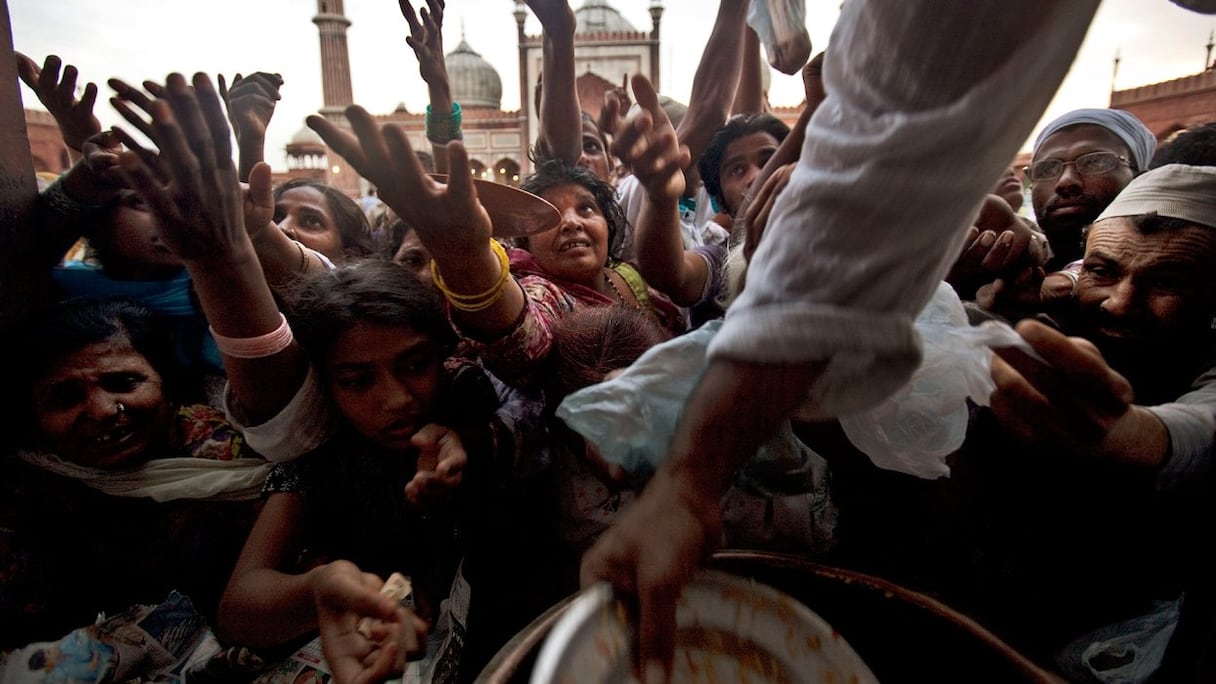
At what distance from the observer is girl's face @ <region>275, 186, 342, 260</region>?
2.04 m

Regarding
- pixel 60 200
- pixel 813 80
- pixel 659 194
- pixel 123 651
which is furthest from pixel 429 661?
pixel 813 80

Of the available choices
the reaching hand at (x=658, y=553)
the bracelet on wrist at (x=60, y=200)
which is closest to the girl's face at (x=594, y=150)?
the bracelet on wrist at (x=60, y=200)

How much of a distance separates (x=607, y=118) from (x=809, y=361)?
38.6 inches

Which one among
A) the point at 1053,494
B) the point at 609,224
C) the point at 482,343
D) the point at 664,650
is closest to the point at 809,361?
the point at 664,650

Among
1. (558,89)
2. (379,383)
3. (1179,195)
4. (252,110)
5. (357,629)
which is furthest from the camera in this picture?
(558,89)

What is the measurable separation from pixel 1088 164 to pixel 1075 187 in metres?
0.09

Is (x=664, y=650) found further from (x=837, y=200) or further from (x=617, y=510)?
(x=617, y=510)

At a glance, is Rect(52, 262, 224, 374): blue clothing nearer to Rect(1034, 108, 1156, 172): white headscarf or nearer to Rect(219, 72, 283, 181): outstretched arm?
Rect(219, 72, 283, 181): outstretched arm

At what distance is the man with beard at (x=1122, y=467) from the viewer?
37.2 inches

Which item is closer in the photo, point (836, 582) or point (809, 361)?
point (809, 361)

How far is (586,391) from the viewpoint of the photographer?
846 mm

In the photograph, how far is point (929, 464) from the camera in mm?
1026

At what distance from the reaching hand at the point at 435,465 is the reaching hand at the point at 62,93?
4.55ft

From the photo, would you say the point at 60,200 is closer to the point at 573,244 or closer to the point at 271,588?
the point at 271,588
